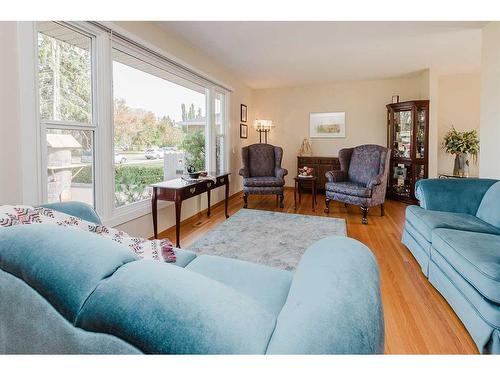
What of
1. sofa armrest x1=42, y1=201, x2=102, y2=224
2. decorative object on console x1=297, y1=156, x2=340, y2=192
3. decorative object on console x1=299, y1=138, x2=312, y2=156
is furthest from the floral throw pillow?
decorative object on console x1=299, y1=138, x2=312, y2=156

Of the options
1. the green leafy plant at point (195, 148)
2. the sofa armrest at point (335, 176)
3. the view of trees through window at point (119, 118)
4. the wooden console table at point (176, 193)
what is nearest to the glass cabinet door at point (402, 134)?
the sofa armrest at point (335, 176)

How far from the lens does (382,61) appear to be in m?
4.42

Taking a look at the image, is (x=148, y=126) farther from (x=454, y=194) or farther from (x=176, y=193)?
(x=454, y=194)

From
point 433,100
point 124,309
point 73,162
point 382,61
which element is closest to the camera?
point 124,309

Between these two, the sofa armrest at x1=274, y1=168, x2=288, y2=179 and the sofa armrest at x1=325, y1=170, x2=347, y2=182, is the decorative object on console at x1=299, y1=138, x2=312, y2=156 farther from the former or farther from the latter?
the sofa armrest at x1=325, y1=170, x2=347, y2=182

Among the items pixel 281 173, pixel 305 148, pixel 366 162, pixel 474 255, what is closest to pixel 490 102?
pixel 366 162

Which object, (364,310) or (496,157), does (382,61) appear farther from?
(364,310)

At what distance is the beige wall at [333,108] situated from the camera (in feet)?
18.6

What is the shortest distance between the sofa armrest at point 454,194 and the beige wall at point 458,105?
10.6 ft

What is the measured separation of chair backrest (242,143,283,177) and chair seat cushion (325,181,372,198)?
121 centimetres

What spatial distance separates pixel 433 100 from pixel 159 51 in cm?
458

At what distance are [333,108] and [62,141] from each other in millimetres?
5275

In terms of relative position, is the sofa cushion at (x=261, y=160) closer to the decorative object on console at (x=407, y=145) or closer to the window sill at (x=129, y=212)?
the window sill at (x=129, y=212)

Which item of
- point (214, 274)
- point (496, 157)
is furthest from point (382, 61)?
point (214, 274)
